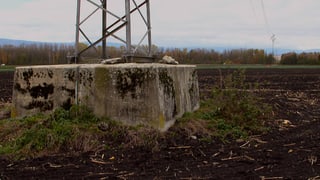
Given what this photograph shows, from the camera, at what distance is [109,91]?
762 cm

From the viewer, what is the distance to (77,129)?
6824 mm

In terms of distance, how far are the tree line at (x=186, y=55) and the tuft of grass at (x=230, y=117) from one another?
28944 mm

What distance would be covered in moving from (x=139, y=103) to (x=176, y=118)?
103 centimetres

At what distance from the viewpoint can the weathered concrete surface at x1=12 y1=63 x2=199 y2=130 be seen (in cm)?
744

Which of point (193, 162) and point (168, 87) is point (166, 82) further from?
point (193, 162)

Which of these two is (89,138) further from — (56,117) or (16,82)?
(16,82)

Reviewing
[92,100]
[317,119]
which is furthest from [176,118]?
[317,119]

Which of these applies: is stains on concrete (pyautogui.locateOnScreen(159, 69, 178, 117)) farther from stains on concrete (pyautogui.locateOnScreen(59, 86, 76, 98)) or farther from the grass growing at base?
stains on concrete (pyautogui.locateOnScreen(59, 86, 76, 98))

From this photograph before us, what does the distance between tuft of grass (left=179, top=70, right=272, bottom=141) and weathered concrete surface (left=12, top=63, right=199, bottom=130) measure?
55cm

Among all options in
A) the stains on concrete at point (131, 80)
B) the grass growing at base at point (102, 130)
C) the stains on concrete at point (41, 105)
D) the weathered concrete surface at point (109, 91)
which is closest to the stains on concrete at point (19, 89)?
the weathered concrete surface at point (109, 91)

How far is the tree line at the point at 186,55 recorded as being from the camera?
A: 46312mm

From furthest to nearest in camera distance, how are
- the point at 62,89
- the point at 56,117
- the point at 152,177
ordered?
the point at 62,89
the point at 56,117
the point at 152,177

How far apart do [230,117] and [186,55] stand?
50.1 metres

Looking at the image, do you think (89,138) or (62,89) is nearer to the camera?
(89,138)
